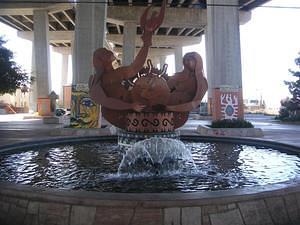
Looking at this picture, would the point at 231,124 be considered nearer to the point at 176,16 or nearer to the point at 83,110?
the point at 83,110

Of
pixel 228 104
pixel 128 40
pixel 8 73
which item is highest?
pixel 128 40

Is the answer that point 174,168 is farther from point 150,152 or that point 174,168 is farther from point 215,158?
point 215,158

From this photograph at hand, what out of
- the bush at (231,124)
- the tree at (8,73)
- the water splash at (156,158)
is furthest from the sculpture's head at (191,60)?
the tree at (8,73)

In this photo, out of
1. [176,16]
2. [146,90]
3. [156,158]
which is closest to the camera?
[156,158]

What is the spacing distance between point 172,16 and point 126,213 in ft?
141

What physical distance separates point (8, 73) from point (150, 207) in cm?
2441

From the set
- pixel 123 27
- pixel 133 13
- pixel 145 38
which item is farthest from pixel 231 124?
pixel 123 27

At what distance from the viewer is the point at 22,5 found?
142ft

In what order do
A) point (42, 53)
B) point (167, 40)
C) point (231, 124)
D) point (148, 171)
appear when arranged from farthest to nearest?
1. point (167, 40)
2. point (42, 53)
3. point (231, 124)
4. point (148, 171)

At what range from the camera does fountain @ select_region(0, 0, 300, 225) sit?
5379mm

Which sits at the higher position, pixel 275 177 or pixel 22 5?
pixel 22 5

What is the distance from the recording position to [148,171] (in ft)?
31.0

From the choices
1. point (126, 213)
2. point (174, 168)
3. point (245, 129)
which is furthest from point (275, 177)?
point (245, 129)

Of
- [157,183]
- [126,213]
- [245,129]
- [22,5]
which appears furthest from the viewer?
[22,5]
